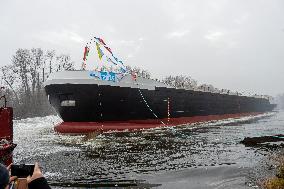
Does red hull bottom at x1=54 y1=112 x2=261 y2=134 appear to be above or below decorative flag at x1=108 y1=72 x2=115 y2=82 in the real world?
below

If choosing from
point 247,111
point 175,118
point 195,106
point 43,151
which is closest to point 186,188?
point 43,151

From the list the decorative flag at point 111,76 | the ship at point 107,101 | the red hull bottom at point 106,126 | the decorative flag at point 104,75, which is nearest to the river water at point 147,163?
the red hull bottom at point 106,126

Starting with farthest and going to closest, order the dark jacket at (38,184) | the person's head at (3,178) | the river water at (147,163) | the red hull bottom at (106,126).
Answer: the red hull bottom at (106,126) < the river water at (147,163) < the dark jacket at (38,184) < the person's head at (3,178)

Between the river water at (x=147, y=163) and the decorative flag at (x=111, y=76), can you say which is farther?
the decorative flag at (x=111, y=76)

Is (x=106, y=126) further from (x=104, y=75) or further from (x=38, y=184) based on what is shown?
(x=38, y=184)

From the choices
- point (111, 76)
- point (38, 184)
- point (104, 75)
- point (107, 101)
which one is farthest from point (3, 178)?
point (111, 76)

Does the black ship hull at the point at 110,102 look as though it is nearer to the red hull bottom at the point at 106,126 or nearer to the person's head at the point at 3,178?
the red hull bottom at the point at 106,126

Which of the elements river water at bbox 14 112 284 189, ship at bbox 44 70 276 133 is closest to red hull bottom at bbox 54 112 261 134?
ship at bbox 44 70 276 133

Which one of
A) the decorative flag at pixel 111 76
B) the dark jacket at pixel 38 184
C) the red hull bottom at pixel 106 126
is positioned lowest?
the red hull bottom at pixel 106 126

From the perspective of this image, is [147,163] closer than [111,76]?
Yes

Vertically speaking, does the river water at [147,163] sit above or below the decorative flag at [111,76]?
below

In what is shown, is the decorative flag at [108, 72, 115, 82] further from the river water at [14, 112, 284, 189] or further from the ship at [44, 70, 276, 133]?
the river water at [14, 112, 284, 189]

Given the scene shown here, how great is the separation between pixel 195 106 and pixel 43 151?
19.9 m

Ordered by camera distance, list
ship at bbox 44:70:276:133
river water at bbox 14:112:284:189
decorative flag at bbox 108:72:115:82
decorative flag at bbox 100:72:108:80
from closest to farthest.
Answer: river water at bbox 14:112:284:189 < ship at bbox 44:70:276:133 < decorative flag at bbox 100:72:108:80 < decorative flag at bbox 108:72:115:82
